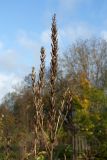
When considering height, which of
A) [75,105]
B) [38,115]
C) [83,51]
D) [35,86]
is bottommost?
[38,115]

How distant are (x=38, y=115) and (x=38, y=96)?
0.10m

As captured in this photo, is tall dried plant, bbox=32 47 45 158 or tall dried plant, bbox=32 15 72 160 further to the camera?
tall dried plant, bbox=32 47 45 158

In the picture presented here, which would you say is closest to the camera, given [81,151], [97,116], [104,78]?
[81,151]

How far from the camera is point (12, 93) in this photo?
2559 inches

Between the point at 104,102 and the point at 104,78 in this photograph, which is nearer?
Answer: the point at 104,102

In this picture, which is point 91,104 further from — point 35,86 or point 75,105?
point 35,86

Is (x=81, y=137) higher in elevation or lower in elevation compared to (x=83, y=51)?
lower

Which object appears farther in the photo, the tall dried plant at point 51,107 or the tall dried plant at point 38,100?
the tall dried plant at point 38,100

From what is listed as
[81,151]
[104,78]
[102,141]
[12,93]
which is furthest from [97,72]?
[81,151]

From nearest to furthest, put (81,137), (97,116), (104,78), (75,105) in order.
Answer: (81,137)
(97,116)
(75,105)
(104,78)

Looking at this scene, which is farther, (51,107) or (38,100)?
(38,100)

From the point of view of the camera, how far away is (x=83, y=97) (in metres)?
36.9

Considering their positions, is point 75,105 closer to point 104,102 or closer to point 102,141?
point 104,102

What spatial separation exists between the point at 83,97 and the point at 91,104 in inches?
34.0
